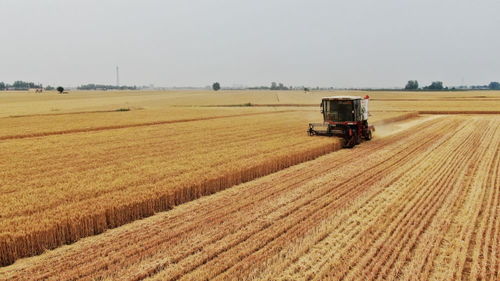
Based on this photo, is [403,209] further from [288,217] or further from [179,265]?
[179,265]

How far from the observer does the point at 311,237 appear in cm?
830

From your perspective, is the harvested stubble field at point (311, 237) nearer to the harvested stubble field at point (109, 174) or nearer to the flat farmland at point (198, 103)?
the harvested stubble field at point (109, 174)

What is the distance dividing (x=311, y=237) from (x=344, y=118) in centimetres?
1528

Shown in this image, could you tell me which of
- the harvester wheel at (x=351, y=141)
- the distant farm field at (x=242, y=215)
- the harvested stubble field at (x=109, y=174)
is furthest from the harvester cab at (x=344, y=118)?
the distant farm field at (x=242, y=215)

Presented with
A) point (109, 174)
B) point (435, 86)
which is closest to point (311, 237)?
point (109, 174)

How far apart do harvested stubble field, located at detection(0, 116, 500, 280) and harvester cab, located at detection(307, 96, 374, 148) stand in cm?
845

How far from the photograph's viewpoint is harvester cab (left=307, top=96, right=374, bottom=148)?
2214 centimetres

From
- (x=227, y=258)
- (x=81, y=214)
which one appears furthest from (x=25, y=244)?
(x=227, y=258)

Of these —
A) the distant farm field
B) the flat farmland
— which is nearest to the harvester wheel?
the distant farm field

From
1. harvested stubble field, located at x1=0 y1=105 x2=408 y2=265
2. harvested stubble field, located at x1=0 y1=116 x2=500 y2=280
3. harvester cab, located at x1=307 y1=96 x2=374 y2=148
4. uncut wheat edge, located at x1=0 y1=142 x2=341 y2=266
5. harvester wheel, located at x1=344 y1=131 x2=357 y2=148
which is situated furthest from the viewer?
harvester cab, located at x1=307 y1=96 x2=374 y2=148

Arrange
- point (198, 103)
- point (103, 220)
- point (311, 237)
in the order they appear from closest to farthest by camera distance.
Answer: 1. point (311, 237)
2. point (103, 220)
3. point (198, 103)

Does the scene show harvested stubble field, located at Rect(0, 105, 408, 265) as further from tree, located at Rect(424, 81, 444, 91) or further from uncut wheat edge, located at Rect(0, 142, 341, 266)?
tree, located at Rect(424, 81, 444, 91)

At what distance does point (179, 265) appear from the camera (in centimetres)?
698

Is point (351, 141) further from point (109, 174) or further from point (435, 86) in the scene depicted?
point (435, 86)
